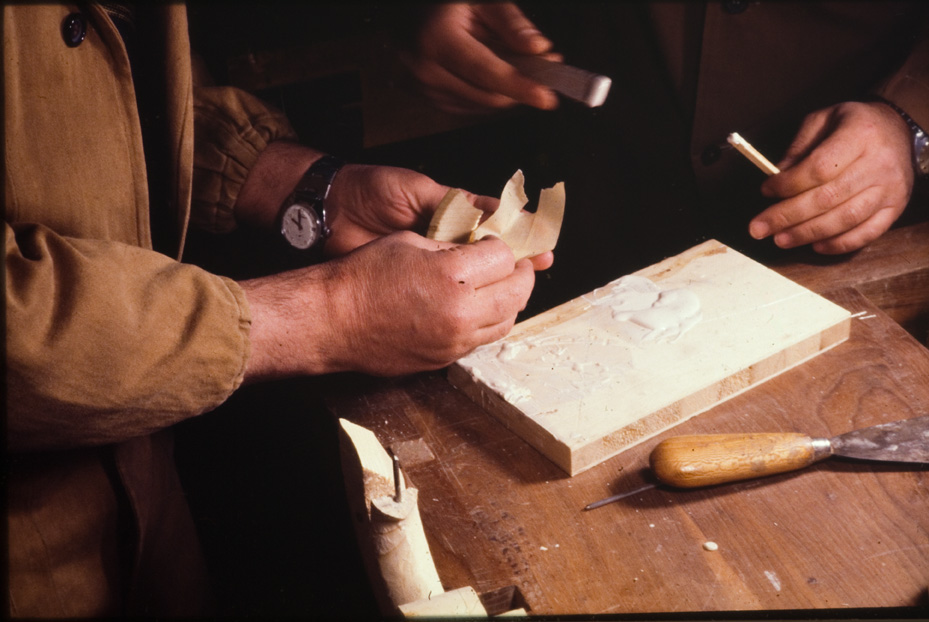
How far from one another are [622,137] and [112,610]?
2.40ft

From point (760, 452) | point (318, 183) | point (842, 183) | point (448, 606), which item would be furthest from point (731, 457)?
point (318, 183)

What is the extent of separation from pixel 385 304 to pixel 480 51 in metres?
0.25

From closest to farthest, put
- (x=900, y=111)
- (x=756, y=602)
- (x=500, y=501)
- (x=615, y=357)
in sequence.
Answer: (x=756, y=602), (x=500, y=501), (x=615, y=357), (x=900, y=111)

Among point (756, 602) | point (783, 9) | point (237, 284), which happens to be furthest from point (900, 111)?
point (237, 284)

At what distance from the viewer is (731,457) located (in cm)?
63

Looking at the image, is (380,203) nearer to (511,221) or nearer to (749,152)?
(511,221)

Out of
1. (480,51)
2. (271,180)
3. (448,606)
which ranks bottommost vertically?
(448,606)

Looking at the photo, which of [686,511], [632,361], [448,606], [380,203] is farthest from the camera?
[380,203]

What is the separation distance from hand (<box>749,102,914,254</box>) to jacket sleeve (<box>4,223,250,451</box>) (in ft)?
2.28

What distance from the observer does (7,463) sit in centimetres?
63

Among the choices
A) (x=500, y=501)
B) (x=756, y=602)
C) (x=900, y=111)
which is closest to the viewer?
(x=756, y=602)

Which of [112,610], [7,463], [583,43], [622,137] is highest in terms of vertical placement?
[583,43]

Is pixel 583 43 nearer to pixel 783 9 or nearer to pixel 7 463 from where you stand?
pixel 783 9

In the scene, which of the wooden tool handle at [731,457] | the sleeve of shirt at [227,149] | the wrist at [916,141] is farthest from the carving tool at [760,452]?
the sleeve of shirt at [227,149]
